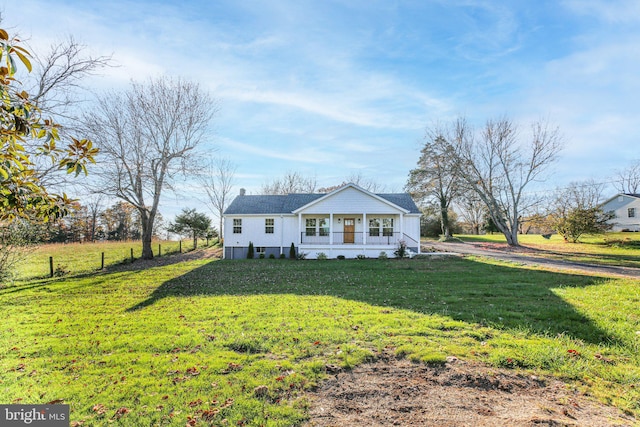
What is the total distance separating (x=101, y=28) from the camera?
279 inches

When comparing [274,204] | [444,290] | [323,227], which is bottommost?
[444,290]

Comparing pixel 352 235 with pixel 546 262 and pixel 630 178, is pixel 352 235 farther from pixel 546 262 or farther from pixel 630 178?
pixel 630 178

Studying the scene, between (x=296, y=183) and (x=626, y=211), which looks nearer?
(x=626, y=211)

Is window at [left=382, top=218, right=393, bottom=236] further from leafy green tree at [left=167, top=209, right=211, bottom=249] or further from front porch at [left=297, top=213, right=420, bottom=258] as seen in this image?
leafy green tree at [left=167, top=209, right=211, bottom=249]

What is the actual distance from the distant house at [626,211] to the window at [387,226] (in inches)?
1290

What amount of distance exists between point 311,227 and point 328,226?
131 cm

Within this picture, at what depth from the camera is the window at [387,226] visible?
77.2ft

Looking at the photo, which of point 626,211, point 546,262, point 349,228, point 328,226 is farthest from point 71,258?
point 626,211

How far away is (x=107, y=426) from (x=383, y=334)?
4.11 meters

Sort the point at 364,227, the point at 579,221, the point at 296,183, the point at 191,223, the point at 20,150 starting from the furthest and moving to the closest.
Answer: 1. the point at 296,183
2. the point at 191,223
3. the point at 579,221
4. the point at 364,227
5. the point at 20,150

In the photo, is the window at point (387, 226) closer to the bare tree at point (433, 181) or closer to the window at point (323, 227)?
the window at point (323, 227)

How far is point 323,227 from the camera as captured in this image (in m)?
24.0

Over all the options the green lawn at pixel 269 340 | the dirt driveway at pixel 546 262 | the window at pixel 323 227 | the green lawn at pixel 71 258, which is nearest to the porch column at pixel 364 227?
the window at pixel 323 227

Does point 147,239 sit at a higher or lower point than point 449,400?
higher
